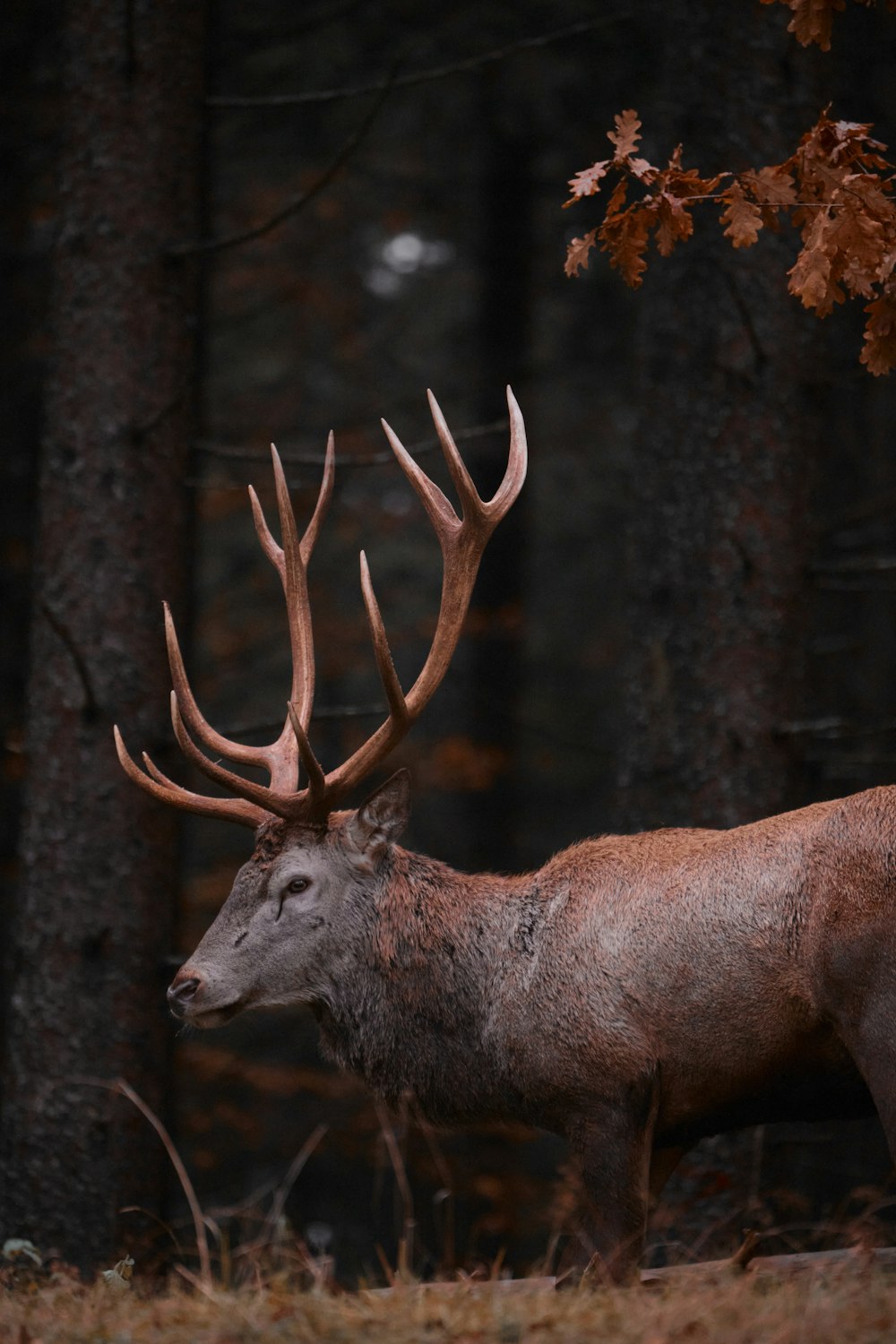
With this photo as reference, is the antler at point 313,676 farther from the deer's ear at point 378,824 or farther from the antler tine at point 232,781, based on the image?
the deer's ear at point 378,824

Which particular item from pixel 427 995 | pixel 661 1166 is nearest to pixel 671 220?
pixel 427 995

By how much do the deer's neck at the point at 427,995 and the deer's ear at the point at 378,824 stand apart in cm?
11

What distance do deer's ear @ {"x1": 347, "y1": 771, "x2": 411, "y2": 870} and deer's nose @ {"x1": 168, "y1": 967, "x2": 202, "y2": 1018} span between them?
2.42ft

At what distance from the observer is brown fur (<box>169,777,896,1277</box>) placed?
4.19 meters

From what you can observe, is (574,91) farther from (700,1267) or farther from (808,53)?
(700,1267)

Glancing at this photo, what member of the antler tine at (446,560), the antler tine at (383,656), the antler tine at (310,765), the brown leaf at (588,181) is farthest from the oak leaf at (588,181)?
the antler tine at (310,765)

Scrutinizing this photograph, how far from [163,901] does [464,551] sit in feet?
6.82

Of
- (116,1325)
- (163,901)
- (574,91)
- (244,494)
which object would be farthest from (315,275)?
(116,1325)

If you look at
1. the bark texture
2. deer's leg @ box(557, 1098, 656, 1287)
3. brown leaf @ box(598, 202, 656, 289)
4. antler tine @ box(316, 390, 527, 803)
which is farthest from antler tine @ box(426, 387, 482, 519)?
deer's leg @ box(557, 1098, 656, 1287)

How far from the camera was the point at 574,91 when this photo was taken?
11.0 metres

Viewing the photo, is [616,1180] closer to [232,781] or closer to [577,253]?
[232,781]

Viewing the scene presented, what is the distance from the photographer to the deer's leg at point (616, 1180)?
14.4 feet

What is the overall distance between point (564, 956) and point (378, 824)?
88cm

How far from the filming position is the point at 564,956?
4672 mm
